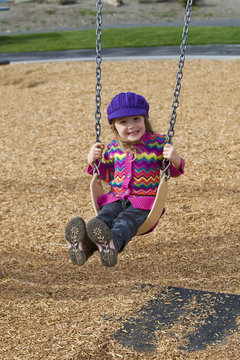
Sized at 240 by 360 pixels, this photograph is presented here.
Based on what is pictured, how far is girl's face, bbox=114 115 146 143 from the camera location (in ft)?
11.4

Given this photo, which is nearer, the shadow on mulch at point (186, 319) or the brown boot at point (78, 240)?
the brown boot at point (78, 240)

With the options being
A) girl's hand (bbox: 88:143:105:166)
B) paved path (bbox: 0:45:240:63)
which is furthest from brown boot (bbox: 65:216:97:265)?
paved path (bbox: 0:45:240:63)

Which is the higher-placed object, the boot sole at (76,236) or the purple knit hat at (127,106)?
the purple knit hat at (127,106)

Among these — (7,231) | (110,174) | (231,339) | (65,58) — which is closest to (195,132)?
(7,231)

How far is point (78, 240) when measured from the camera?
3068 mm

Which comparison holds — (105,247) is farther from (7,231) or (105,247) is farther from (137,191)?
(7,231)

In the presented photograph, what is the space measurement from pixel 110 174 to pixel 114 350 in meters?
1.20

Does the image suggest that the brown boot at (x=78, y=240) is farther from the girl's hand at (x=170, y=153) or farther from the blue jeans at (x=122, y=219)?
the girl's hand at (x=170, y=153)

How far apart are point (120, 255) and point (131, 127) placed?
142cm

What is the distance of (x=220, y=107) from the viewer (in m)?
8.31

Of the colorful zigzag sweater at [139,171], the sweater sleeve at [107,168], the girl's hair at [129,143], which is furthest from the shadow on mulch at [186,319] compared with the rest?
the girl's hair at [129,143]

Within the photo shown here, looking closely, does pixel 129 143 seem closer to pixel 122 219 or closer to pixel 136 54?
pixel 122 219

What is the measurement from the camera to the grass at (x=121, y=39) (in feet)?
45.9

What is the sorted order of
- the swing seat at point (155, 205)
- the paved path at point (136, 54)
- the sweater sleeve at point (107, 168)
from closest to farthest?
1. the swing seat at point (155, 205)
2. the sweater sleeve at point (107, 168)
3. the paved path at point (136, 54)
